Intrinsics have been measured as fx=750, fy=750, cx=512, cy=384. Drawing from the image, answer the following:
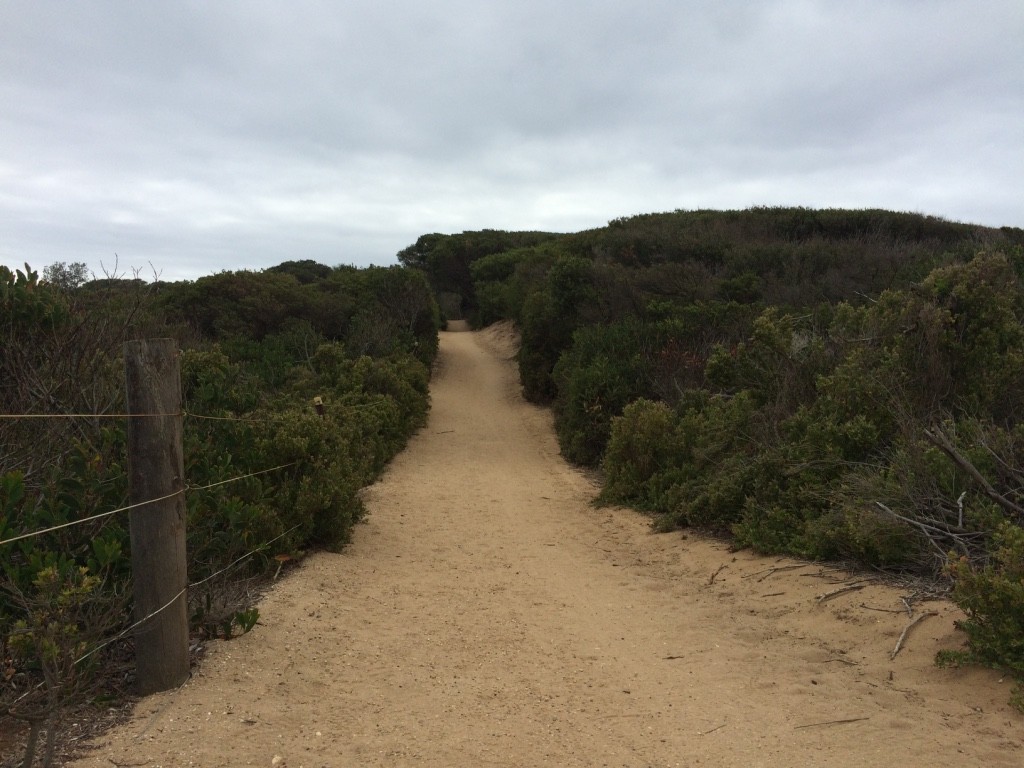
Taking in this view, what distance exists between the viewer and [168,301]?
68.5ft

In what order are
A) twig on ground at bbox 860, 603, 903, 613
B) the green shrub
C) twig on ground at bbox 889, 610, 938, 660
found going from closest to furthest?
the green shrub
twig on ground at bbox 889, 610, 938, 660
twig on ground at bbox 860, 603, 903, 613

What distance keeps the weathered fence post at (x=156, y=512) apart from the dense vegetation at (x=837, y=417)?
453cm

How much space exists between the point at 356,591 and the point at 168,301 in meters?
16.8

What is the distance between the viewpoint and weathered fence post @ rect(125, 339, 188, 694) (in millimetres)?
4004

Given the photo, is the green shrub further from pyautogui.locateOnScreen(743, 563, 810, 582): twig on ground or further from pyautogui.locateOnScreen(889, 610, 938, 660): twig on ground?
pyautogui.locateOnScreen(743, 563, 810, 582): twig on ground

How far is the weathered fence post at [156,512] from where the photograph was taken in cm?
400

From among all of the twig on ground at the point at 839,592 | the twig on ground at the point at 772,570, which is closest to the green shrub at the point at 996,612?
the twig on ground at the point at 839,592

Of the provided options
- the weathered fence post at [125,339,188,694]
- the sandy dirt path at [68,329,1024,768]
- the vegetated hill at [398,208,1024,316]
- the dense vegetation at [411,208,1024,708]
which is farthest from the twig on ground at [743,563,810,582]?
the vegetated hill at [398,208,1024,316]

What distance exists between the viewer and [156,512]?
13.3 ft

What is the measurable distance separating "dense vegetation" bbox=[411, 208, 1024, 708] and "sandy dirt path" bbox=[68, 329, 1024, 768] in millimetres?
454

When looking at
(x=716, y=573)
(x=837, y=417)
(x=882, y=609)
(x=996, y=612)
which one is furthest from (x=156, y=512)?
(x=837, y=417)

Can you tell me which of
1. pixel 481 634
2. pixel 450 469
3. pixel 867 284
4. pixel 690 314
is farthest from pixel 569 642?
A: pixel 867 284

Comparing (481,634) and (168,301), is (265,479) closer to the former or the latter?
(481,634)

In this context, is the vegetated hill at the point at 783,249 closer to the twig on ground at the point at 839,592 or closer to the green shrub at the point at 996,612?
the twig on ground at the point at 839,592
